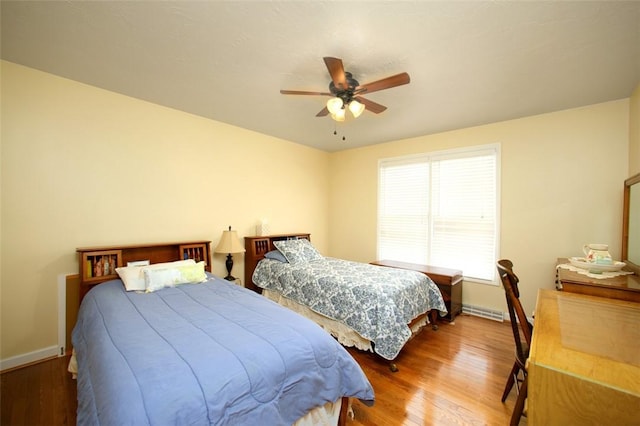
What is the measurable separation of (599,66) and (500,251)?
2047 millimetres

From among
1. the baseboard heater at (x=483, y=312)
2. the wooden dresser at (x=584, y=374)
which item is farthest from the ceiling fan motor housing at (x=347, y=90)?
the baseboard heater at (x=483, y=312)

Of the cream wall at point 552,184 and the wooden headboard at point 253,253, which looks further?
the wooden headboard at point 253,253

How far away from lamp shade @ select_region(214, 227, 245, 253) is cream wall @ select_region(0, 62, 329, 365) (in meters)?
0.24

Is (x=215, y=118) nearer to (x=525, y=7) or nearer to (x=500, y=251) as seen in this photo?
(x=525, y=7)

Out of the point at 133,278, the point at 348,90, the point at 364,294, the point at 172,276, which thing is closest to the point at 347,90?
the point at 348,90

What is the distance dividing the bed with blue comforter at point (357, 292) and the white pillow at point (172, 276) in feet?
3.23

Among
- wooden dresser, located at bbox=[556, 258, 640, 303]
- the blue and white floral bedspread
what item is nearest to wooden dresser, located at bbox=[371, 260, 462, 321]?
the blue and white floral bedspread

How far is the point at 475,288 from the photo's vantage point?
11.1 feet

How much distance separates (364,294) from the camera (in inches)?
92.3

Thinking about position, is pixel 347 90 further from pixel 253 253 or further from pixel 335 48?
pixel 253 253

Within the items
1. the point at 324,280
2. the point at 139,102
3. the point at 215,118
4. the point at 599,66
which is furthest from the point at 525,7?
the point at 139,102

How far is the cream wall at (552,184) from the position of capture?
8.57 ft

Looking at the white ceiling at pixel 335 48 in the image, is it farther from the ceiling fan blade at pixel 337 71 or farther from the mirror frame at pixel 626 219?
the mirror frame at pixel 626 219

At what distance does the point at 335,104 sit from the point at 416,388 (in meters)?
2.30
